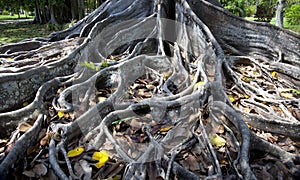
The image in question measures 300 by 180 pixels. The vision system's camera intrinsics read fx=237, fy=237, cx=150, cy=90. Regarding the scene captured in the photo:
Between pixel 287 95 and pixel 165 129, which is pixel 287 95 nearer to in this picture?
pixel 287 95

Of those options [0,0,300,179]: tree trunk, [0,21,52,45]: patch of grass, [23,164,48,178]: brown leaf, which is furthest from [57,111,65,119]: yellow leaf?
[0,21,52,45]: patch of grass

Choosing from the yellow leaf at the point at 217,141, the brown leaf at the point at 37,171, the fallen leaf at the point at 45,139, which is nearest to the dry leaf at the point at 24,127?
the fallen leaf at the point at 45,139

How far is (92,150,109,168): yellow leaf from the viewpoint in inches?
82.7

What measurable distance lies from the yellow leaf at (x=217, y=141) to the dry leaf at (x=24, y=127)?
187 centimetres

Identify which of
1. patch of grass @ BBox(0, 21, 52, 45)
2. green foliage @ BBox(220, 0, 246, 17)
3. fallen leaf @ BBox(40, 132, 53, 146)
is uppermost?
green foliage @ BBox(220, 0, 246, 17)

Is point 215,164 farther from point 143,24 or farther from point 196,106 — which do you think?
point 143,24

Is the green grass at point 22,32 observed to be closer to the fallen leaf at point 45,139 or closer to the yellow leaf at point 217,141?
the fallen leaf at point 45,139

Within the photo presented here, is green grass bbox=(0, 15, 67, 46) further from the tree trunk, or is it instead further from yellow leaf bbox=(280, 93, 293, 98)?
yellow leaf bbox=(280, 93, 293, 98)

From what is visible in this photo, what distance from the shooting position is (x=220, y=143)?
92.0 inches

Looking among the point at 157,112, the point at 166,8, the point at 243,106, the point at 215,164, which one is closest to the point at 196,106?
the point at 157,112

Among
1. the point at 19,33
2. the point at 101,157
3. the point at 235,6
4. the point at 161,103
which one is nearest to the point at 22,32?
the point at 19,33

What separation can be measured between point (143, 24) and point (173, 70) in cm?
144

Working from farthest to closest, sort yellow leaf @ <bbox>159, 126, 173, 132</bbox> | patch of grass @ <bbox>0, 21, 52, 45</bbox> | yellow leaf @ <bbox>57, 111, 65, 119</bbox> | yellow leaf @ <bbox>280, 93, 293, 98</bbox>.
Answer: patch of grass @ <bbox>0, 21, 52, 45</bbox> < yellow leaf @ <bbox>280, 93, 293, 98</bbox> < yellow leaf @ <bbox>57, 111, 65, 119</bbox> < yellow leaf @ <bbox>159, 126, 173, 132</bbox>

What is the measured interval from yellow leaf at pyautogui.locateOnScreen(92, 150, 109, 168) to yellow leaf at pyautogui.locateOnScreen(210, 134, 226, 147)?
1036mm
